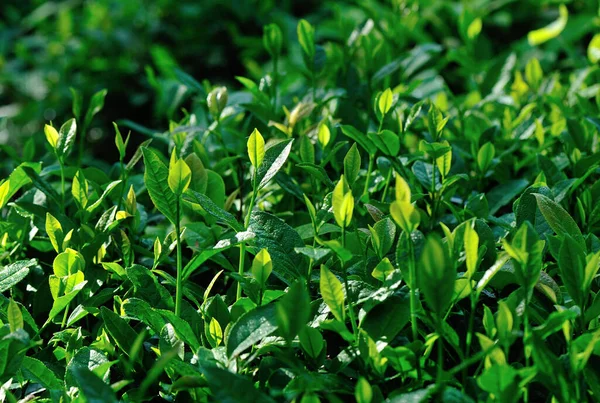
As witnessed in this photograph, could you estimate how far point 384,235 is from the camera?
1.57 meters

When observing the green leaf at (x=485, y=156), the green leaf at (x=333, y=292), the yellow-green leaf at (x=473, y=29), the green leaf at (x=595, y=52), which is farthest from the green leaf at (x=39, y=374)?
the green leaf at (x=595, y=52)

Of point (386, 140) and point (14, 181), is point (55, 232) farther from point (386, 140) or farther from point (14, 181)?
point (386, 140)

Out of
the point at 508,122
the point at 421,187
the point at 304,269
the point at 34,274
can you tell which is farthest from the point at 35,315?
the point at 508,122

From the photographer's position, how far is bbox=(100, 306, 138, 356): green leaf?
152 cm

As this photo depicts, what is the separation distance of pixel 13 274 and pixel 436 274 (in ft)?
3.12

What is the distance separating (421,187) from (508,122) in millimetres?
559

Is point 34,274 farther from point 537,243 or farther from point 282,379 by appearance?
point 537,243

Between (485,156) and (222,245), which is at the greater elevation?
(222,245)

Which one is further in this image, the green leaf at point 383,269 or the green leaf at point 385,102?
the green leaf at point 385,102

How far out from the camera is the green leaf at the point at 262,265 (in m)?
1.45

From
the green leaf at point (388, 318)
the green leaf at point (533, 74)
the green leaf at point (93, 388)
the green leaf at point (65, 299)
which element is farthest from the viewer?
the green leaf at point (533, 74)

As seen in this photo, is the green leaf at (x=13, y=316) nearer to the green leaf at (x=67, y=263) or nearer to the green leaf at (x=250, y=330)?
the green leaf at (x=67, y=263)

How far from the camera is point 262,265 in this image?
4.74 feet

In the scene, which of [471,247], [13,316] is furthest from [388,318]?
[13,316]
